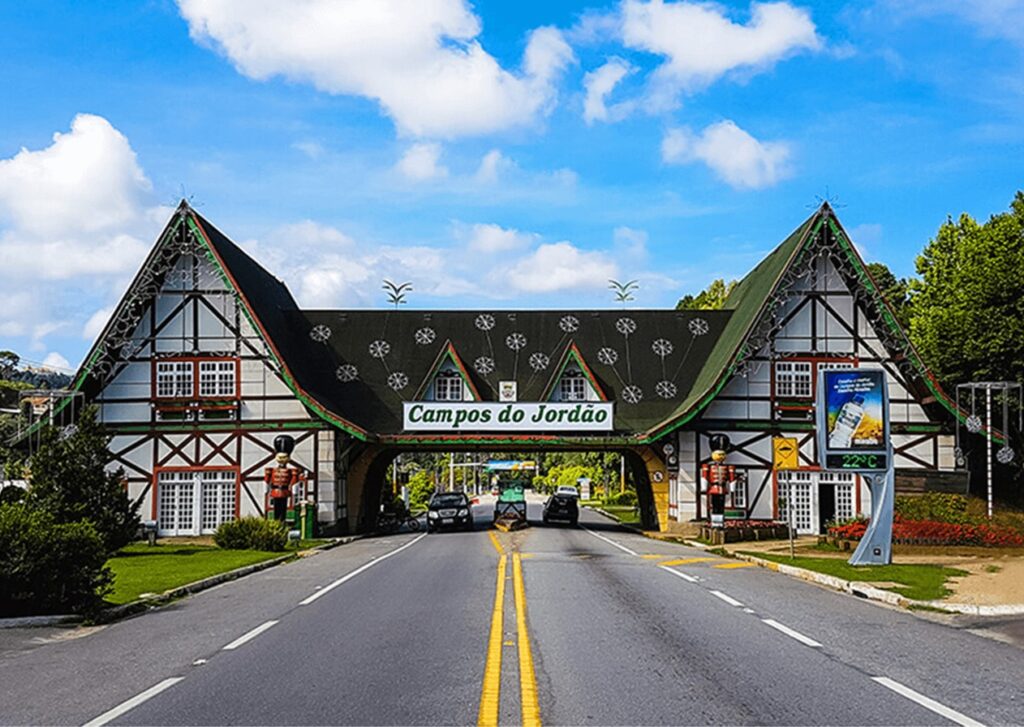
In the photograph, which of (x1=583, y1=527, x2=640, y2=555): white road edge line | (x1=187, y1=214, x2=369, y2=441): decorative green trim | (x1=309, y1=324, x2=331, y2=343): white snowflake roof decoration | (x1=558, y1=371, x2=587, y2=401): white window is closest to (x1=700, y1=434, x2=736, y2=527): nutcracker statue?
(x1=583, y1=527, x2=640, y2=555): white road edge line

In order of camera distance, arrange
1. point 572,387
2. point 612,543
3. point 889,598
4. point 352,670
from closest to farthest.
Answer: point 352,670, point 889,598, point 612,543, point 572,387

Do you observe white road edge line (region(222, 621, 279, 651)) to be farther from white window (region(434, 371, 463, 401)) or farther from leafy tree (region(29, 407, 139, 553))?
white window (region(434, 371, 463, 401))

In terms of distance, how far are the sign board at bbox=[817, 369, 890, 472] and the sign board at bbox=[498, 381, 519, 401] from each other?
2219cm

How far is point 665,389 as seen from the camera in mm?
47406

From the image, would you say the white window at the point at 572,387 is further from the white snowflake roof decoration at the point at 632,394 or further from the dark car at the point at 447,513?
the dark car at the point at 447,513

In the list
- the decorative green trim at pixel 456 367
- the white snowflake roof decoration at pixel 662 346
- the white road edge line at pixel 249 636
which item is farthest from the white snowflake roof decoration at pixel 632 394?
the white road edge line at pixel 249 636

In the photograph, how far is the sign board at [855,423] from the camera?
2520 centimetres

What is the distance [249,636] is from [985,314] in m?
35.7

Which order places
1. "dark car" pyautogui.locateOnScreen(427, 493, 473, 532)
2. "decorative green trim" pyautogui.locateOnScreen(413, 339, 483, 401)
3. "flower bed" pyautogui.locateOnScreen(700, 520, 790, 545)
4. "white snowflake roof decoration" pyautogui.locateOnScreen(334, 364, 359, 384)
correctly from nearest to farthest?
"flower bed" pyautogui.locateOnScreen(700, 520, 790, 545), "decorative green trim" pyautogui.locateOnScreen(413, 339, 483, 401), "dark car" pyautogui.locateOnScreen(427, 493, 473, 532), "white snowflake roof decoration" pyautogui.locateOnScreen(334, 364, 359, 384)

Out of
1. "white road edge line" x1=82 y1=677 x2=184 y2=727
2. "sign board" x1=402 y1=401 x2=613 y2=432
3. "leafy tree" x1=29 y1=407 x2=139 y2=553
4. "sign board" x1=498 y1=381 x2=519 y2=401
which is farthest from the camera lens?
"sign board" x1=498 y1=381 x2=519 y2=401

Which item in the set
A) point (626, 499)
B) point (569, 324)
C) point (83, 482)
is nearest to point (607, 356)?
point (569, 324)

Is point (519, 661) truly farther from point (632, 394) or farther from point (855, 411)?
point (632, 394)

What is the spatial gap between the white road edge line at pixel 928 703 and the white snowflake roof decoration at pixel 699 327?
3929 centimetres

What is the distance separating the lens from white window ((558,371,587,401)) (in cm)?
4738
